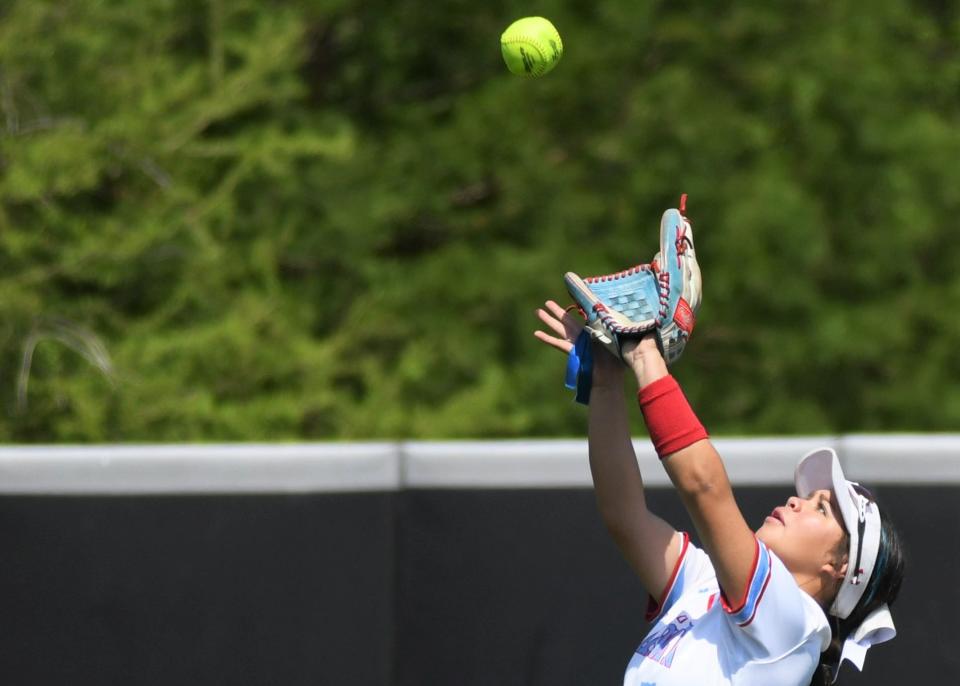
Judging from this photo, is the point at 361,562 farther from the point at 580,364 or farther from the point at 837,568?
the point at 837,568

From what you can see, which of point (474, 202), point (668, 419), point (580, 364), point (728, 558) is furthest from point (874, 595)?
point (474, 202)

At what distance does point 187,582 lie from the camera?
3650 mm

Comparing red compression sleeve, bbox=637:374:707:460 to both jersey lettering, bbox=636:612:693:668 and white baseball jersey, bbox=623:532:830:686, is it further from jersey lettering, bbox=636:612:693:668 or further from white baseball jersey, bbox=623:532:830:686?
jersey lettering, bbox=636:612:693:668

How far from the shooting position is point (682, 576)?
2.81m

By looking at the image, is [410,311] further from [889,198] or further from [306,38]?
[889,198]

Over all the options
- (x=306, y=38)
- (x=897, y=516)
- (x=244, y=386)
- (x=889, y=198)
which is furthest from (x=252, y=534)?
(x=889, y=198)

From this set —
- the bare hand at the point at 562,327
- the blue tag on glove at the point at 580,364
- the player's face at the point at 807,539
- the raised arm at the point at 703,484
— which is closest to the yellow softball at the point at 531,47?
the bare hand at the point at 562,327

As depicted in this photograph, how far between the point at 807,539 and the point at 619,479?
1.31ft

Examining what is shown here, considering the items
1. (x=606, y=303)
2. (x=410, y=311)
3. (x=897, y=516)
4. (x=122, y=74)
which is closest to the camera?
(x=606, y=303)

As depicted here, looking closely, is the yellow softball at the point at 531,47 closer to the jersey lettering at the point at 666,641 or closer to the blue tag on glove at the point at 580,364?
the blue tag on glove at the point at 580,364

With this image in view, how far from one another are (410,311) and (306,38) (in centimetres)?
173

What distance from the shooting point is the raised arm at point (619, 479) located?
282 centimetres

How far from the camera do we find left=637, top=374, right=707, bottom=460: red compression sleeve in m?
2.44

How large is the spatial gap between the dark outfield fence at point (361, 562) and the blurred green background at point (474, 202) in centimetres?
273
